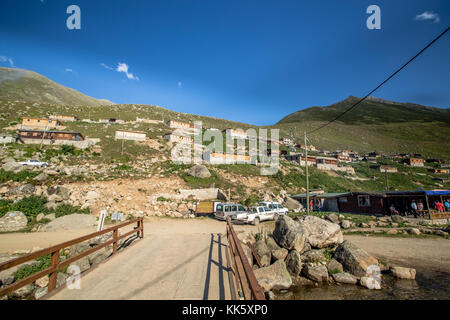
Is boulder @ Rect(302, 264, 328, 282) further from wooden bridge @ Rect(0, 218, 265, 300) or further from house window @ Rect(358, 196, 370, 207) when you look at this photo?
house window @ Rect(358, 196, 370, 207)

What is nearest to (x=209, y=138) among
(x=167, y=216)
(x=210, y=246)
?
(x=167, y=216)

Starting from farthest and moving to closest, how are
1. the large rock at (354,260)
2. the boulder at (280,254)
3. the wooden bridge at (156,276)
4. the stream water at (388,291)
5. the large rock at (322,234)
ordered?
the large rock at (322,234)
the boulder at (280,254)
the large rock at (354,260)
the stream water at (388,291)
the wooden bridge at (156,276)

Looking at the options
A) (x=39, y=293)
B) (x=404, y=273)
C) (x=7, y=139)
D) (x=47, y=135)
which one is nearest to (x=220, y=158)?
(x=404, y=273)

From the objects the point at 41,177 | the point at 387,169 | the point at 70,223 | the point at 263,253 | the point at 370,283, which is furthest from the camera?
the point at 387,169

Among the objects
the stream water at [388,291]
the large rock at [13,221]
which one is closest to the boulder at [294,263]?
the stream water at [388,291]

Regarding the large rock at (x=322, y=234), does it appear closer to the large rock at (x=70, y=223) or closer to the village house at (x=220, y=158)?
→ the large rock at (x=70, y=223)

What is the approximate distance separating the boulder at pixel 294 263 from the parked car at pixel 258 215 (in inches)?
305

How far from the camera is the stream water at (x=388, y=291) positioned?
7797 mm

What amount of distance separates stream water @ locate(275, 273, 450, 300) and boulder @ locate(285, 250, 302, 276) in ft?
2.92

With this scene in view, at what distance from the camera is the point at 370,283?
8.59m

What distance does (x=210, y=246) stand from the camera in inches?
362

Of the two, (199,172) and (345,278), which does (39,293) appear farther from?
(199,172)

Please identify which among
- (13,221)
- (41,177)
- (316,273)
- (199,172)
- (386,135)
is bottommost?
(316,273)

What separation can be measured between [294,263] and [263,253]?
1645 millimetres
